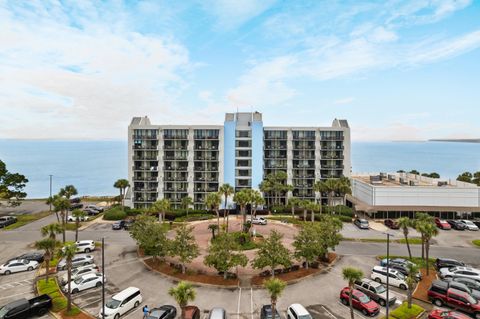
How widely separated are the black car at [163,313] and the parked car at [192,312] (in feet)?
4.39

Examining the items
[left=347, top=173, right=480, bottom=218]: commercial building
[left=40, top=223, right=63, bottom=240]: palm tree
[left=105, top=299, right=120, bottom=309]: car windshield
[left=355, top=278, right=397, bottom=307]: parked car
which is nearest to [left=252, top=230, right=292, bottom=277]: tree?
[left=355, top=278, right=397, bottom=307]: parked car

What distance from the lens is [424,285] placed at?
112 feet

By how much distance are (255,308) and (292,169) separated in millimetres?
51476

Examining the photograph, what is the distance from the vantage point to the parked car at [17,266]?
38.2 metres

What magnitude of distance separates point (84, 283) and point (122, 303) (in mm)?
8003

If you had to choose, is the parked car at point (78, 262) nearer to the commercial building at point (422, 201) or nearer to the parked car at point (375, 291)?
the parked car at point (375, 291)

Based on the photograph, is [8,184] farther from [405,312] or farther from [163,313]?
[405,312]

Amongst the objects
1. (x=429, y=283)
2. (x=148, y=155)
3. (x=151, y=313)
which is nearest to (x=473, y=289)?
(x=429, y=283)

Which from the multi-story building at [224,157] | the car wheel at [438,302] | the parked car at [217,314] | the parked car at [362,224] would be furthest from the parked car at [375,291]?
the multi-story building at [224,157]

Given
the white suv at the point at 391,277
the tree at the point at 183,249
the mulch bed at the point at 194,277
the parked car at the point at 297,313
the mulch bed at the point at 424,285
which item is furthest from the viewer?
the tree at the point at 183,249

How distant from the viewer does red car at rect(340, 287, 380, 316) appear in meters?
28.0

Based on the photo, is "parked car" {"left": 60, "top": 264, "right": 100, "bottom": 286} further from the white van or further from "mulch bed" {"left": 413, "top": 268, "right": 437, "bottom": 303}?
"mulch bed" {"left": 413, "top": 268, "right": 437, "bottom": 303}

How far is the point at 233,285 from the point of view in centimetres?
3403

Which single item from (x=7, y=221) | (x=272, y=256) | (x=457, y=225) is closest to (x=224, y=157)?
(x=272, y=256)
